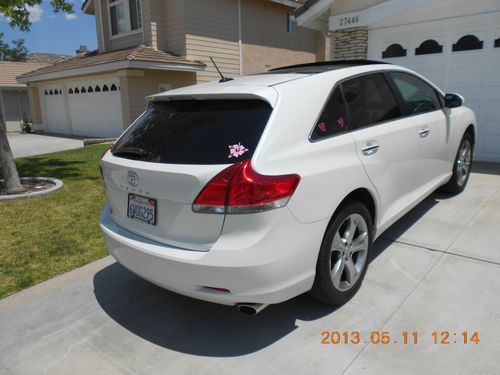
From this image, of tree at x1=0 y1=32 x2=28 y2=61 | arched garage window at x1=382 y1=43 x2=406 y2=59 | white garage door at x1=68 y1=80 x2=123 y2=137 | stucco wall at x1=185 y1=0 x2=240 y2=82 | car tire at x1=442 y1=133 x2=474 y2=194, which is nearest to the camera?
car tire at x1=442 y1=133 x2=474 y2=194

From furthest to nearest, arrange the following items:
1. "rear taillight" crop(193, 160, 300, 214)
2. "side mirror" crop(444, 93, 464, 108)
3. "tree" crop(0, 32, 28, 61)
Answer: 1. "tree" crop(0, 32, 28, 61)
2. "side mirror" crop(444, 93, 464, 108)
3. "rear taillight" crop(193, 160, 300, 214)

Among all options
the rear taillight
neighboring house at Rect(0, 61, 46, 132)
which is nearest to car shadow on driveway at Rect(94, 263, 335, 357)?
the rear taillight

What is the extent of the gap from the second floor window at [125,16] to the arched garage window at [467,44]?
38.5 feet

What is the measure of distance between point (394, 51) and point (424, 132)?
509 cm

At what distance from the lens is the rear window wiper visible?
2.87 m

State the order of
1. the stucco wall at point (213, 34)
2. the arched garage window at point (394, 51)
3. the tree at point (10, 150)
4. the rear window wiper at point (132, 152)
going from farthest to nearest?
1. the stucco wall at point (213, 34)
2. the arched garage window at point (394, 51)
3. the tree at point (10, 150)
4. the rear window wiper at point (132, 152)

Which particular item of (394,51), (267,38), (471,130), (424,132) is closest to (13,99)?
(267,38)

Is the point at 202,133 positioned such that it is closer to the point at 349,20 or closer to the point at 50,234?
the point at 50,234

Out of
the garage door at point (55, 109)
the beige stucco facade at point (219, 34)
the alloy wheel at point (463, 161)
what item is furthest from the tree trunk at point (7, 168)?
the garage door at point (55, 109)

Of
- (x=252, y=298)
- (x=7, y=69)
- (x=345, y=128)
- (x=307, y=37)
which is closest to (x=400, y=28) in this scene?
(x=345, y=128)

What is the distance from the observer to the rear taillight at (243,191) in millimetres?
2350

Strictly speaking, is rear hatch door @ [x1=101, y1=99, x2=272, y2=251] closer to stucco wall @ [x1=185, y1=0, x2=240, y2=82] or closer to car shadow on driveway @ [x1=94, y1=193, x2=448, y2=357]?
car shadow on driveway @ [x1=94, y1=193, x2=448, y2=357]
